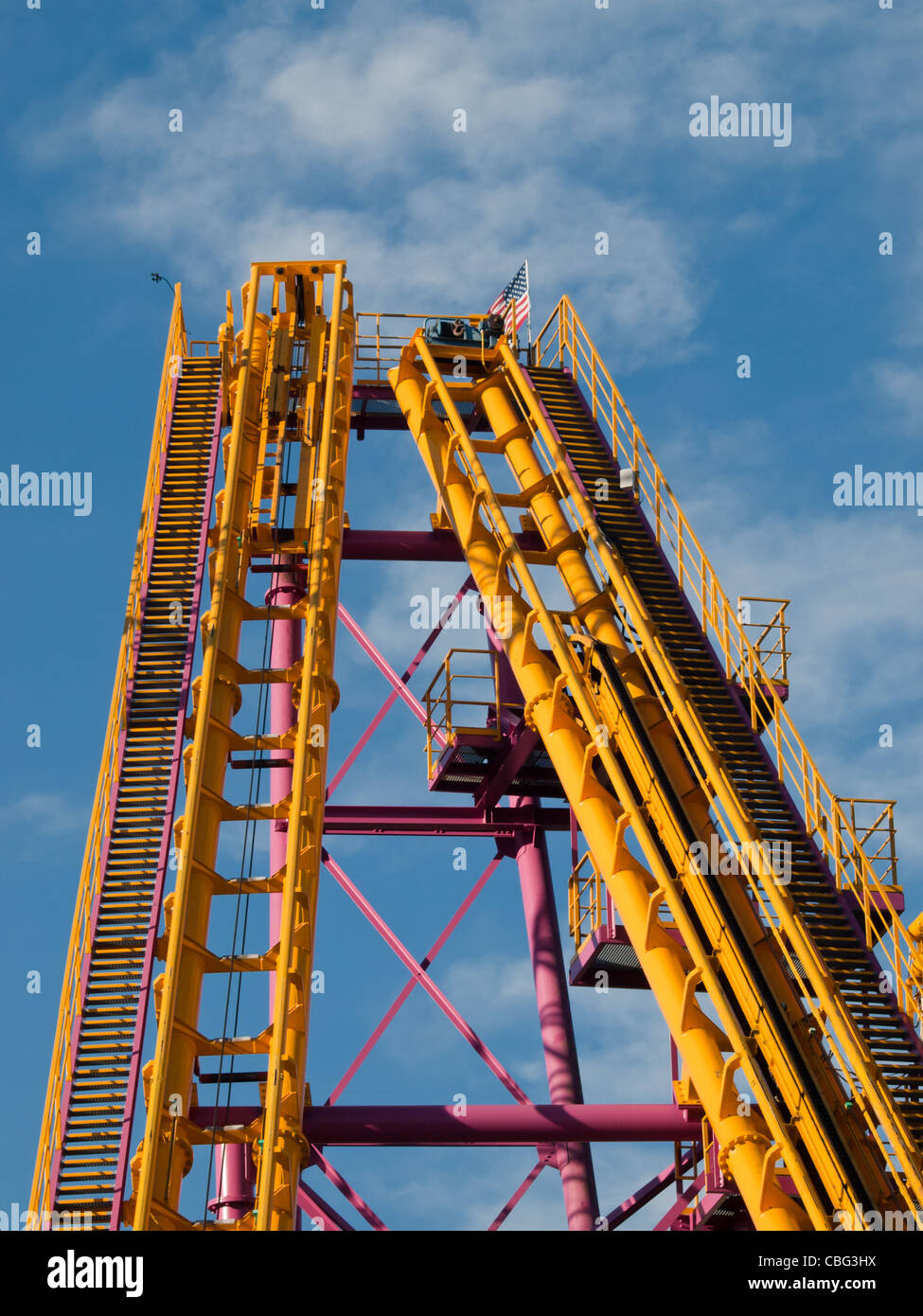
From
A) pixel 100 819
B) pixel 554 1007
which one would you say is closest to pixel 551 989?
pixel 554 1007

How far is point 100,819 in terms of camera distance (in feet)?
72.2

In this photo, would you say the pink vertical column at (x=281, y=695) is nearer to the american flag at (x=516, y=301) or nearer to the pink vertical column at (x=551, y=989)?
the pink vertical column at (x=551, y=989)

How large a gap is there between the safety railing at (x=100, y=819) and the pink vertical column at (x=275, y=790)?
1.88 m

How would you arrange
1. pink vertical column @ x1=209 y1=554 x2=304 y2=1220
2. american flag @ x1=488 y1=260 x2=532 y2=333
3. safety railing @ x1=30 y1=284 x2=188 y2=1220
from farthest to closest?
1. american flag @ x1=488 y1=260 x2=532 y2=333
2. pink vertical column @ x1=209 y1=554 x2=304 y2=1220
3. safety railing @ x1=30 y1=284 x2=188 y2=1220

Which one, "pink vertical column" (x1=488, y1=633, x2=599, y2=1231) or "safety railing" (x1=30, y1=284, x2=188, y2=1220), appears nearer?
"safety railing" (x1=30, y1=284, x2=188, y2=1220)

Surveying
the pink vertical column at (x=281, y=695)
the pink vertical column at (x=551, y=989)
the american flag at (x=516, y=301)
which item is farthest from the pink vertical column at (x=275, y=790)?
the american flag at (x=516, y=301)

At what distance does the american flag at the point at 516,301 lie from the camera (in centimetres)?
3133

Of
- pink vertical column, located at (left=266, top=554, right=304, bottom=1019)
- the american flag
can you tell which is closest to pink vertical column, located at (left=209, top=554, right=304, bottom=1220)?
pink vertical column, located at (left=266, top=554, right=304, bottom=1019)

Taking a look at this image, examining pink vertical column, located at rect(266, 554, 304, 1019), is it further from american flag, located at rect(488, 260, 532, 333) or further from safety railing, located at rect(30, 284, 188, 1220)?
american flag, located at rect(488, 260, 532, 333)

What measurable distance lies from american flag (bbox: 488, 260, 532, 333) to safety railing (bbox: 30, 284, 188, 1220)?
18.5ft

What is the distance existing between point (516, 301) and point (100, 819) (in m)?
13.3

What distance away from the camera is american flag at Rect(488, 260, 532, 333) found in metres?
31.3

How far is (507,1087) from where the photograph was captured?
25.5 meters
